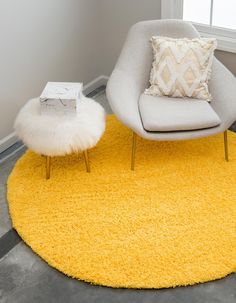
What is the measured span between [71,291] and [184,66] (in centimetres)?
153

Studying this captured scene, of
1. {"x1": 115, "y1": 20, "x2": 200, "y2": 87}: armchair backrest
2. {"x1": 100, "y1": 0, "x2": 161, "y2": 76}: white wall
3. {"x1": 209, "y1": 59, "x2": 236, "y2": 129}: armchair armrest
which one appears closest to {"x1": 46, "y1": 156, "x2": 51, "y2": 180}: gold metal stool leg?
{"x1": 115, "y1": 20, "x2": 200, "y2": 87}: armchair backrest

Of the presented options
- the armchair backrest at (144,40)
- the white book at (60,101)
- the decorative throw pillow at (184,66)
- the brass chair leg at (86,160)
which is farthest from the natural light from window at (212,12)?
the brass chair leg at (86,160)

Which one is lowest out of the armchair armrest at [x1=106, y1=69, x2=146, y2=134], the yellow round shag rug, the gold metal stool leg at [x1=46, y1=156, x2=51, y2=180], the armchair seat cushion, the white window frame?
the yellow round shag rug

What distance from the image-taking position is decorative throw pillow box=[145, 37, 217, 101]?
112 inches

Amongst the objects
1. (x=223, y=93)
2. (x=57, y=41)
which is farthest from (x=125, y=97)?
(x=57, y=41)

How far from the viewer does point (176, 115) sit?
2721mm

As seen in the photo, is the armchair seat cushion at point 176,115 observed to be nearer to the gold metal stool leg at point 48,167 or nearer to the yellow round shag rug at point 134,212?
the yellow round shag rug at point 134,212

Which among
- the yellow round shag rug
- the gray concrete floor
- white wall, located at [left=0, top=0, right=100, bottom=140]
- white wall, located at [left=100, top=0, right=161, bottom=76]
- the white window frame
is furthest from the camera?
white wall, located at [left=100, top=0, right=161, bottom=76]

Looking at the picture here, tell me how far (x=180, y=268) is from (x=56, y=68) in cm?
187

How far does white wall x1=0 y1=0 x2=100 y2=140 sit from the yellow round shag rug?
1.51ft

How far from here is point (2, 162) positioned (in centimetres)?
304

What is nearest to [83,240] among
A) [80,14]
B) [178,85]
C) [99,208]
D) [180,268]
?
[99,208]

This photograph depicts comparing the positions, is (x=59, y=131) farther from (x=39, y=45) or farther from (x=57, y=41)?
(x=57, y=41)

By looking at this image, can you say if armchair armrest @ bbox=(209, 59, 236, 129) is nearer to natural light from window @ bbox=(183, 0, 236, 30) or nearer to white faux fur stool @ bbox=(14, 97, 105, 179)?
natural light from window @ bbox=(183, 0, 236, 30)
